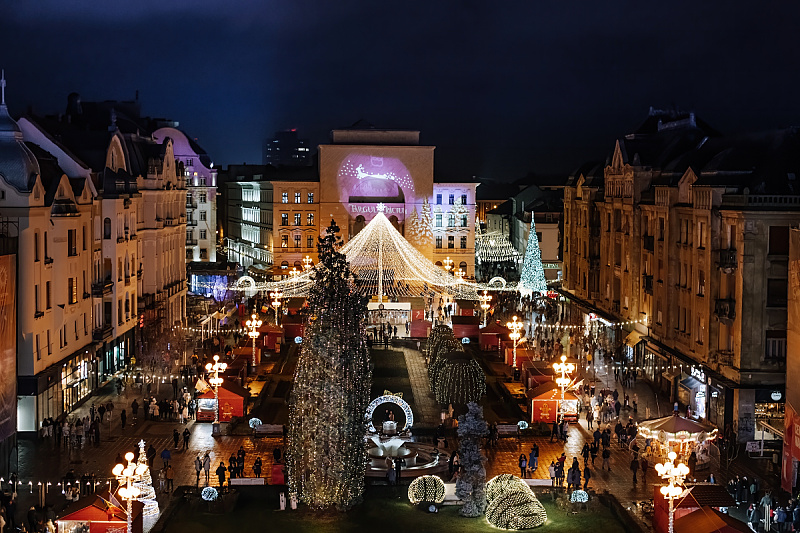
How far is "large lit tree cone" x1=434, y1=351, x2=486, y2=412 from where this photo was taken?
164 ft

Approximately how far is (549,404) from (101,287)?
2155cm

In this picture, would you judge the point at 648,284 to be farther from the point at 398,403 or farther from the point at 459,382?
the point at 398,403

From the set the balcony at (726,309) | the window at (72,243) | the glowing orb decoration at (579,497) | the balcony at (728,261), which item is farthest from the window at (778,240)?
the window at (72,243)

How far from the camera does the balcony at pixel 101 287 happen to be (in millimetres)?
53625

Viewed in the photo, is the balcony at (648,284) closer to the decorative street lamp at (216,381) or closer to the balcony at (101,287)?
the decorative street lamp at (216,381)

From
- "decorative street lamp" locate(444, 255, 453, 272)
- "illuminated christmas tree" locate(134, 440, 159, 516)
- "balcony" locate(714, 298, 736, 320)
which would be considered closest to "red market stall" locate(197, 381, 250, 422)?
"illuminated christmas tree" locate(134, 440, 159, 516)

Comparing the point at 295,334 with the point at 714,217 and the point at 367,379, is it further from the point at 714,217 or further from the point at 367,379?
the point at 367,379

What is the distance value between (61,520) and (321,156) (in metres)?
85.0

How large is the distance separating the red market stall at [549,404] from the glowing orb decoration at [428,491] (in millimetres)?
13671

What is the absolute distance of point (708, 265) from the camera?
49156mm

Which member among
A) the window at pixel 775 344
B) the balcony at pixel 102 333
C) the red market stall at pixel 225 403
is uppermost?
the window at pixel 775 344

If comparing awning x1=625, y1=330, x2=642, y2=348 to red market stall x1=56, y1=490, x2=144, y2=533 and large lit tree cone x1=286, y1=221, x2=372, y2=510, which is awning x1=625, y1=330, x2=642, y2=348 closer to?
large lit tree cone x1=286, y1=221, x2=372, y2=510

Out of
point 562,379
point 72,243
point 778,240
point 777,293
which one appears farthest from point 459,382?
point 72,243

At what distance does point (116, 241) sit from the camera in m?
56.9
